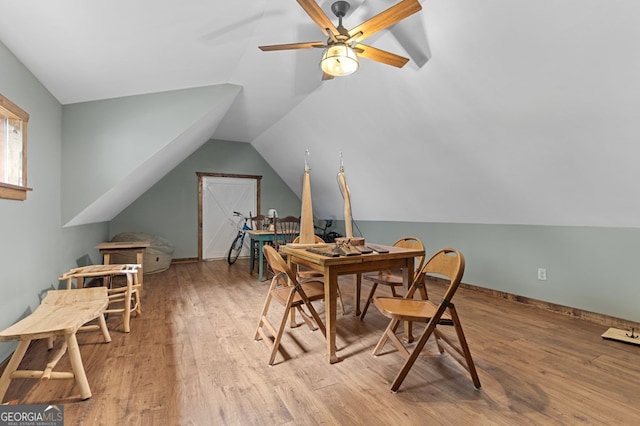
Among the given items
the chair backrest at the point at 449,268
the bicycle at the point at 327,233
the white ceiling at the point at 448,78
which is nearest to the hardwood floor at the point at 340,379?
the chair backrest at the point at 449,268

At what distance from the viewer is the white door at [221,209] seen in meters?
6.35

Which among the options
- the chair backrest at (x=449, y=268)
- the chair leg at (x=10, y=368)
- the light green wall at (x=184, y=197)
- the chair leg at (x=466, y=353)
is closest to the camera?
the chair leg at (x=10, y=368)

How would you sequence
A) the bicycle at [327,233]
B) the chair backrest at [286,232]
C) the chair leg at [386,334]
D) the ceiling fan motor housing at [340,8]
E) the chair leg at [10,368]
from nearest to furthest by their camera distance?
the chair leg at [10,368]
the chair leg at [386,334]
the ceiling fan motor housing at [340,8]
the chair backrest at [286,232]
the bicycle at [327,233]

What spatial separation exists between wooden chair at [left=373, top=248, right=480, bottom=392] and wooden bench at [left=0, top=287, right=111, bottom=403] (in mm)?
1733

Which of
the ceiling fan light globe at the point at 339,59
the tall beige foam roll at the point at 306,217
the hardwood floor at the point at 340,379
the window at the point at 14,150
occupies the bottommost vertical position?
the hardwood floor at the point at 340,379

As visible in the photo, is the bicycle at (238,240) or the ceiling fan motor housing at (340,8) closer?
the ceiling fan motor housing at (340,8)

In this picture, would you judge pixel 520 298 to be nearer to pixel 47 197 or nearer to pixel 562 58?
pixel 562 58

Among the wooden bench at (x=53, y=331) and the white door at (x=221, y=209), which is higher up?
the white door at (x=221, y=209)

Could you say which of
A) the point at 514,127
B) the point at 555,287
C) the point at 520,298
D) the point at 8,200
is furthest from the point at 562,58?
the point at 8,200

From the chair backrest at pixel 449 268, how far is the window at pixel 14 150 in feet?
8.99

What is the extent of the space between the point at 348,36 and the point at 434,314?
1.85 metres

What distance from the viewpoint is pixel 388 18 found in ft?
5.96

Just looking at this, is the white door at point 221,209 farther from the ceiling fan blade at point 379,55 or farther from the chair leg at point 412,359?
the chair leg at point 412,359

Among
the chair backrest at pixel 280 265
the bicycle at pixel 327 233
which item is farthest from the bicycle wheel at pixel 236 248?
the chair backrest at pixel 280 265
